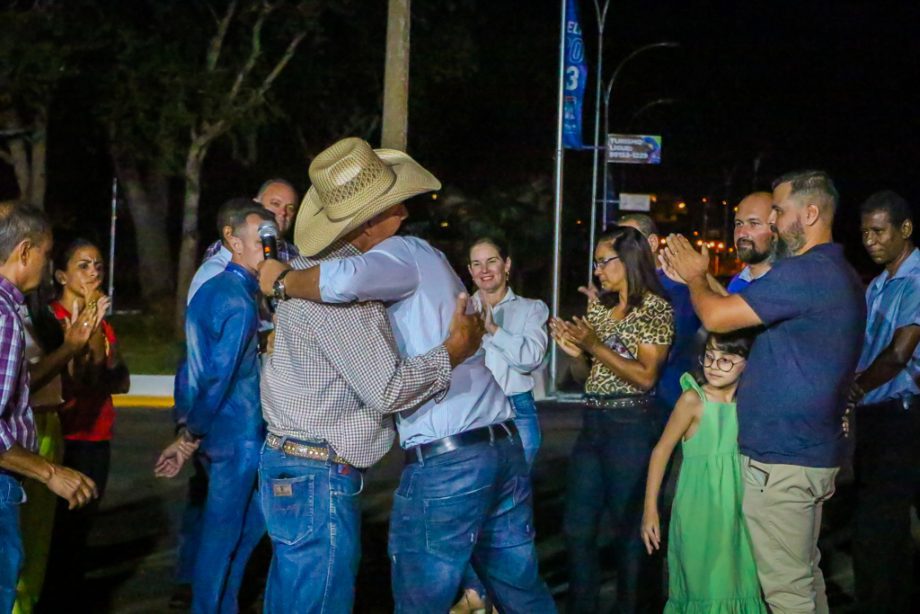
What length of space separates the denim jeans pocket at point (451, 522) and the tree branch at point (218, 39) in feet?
76.3

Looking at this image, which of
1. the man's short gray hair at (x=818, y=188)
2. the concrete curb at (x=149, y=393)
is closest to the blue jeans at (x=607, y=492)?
the man's short gray hair at (x=818, y=188)

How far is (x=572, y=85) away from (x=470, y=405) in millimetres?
13988

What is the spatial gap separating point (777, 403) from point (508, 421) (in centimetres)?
112

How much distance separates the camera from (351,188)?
14.2ft

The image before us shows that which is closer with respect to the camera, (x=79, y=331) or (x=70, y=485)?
(x=70, y=485)

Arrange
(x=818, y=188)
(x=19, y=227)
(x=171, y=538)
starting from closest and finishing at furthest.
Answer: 1. (x=19, y=227)
2. (x=818, y=188)
3. (x=171, y=538)

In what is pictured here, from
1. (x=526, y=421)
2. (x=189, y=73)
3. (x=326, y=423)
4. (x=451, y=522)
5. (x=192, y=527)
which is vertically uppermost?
(x=189, y=73)

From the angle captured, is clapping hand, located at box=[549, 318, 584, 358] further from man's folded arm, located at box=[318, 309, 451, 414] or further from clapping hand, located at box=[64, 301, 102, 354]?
clapping hand, located at box=[64, 301, 102, 354]

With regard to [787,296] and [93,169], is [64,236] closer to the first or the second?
[93,169]

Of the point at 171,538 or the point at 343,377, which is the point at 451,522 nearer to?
the point at 343,377

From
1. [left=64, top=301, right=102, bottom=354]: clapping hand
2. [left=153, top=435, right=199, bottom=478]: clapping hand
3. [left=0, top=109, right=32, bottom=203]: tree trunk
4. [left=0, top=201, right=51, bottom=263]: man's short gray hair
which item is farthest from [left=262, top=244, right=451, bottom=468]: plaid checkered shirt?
[left=0, top=109, right=32, bottom=203]: tree trunk

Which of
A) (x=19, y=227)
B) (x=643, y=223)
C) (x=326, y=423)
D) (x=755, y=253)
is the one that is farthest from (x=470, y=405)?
(x=643, y=223)

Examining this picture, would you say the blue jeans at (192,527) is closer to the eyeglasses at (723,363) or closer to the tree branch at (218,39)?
the eyeglasses at (723,363)

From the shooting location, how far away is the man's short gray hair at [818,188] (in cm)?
507
